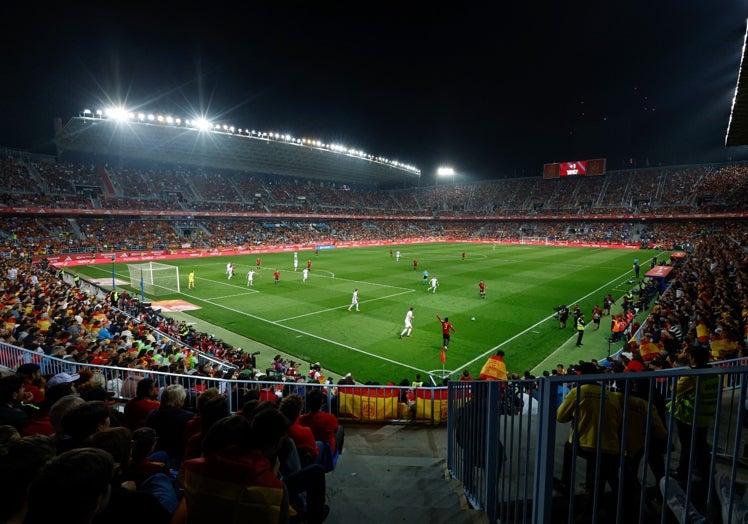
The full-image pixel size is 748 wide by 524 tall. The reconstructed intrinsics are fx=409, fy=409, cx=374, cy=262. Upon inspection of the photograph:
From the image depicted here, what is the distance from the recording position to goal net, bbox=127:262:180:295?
2766 cm

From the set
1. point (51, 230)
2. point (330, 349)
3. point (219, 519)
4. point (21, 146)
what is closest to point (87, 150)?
point (21, 146)

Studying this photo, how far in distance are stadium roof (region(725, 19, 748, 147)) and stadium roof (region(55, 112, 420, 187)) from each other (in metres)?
53.0

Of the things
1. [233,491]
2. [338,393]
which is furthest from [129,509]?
[338,393]

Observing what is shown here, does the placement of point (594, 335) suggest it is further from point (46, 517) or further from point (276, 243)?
point (276, 243)

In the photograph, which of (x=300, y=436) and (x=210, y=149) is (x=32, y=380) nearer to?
(x=300, y=436)

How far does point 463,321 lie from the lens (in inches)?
824

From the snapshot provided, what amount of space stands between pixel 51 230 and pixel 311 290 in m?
38.2

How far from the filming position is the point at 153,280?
30281 millimetres

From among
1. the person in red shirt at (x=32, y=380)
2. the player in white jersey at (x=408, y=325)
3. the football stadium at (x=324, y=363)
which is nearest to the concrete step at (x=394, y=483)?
the football stadium at (x=324, y=363)

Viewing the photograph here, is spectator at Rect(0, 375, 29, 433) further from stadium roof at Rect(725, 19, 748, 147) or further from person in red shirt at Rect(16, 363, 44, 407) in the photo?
stadium roof at Rect(725, 19, 748, 147)

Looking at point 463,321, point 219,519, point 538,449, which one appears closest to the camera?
point 219,519

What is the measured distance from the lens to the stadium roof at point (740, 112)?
12070 mm

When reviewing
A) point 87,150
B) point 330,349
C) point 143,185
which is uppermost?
point 87,150

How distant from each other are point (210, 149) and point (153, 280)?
42390 millimetres
